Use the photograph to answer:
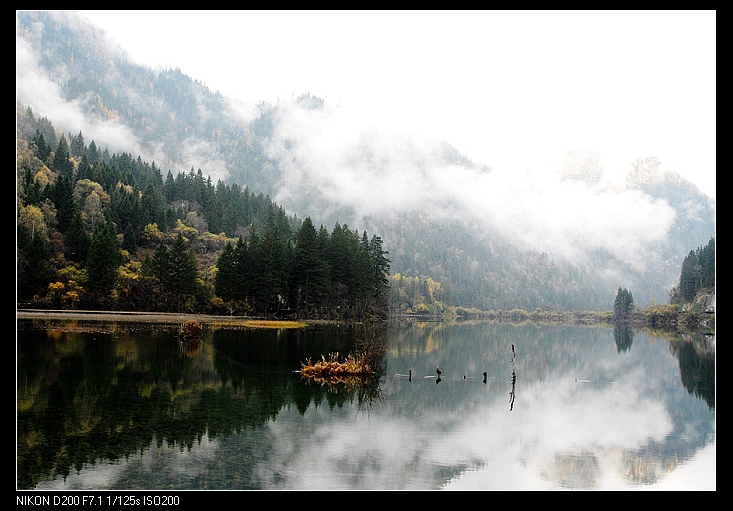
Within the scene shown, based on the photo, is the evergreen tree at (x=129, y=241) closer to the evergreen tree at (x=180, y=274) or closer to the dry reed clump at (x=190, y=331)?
the evergreen tree at (x=180, y=274)

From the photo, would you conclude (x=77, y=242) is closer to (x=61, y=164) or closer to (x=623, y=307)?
(x=61, y=164)

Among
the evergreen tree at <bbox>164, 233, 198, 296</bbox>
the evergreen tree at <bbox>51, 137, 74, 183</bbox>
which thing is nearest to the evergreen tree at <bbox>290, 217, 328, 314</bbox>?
the evergreen tree at <bbox>164, 233, 198, 296</bbox>

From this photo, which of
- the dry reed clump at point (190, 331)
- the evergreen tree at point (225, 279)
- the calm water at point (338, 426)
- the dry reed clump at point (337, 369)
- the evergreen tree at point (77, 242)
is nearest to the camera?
the calm water at point (338, 426)

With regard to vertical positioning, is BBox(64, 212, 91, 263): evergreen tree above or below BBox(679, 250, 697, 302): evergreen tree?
above

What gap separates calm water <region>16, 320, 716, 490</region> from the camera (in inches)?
632

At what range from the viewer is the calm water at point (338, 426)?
1605 cm

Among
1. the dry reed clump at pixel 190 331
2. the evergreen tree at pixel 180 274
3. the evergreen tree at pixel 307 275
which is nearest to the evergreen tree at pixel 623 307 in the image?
the evergreen tree at pixel 307 275

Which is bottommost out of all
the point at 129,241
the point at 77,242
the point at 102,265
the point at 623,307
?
the point at 623,307

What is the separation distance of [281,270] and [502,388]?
191 feet

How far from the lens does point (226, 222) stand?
129250 millimetres

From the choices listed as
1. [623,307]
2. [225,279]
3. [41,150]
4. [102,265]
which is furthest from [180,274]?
[623,307]

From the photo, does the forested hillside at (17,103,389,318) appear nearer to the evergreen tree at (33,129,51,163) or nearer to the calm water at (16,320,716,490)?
the evergreen tree at (33,129,51,163)

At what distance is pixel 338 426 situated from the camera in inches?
830

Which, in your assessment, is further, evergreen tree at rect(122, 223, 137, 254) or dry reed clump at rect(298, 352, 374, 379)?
evergreen tree at rect(122, 223, 137, 254)
